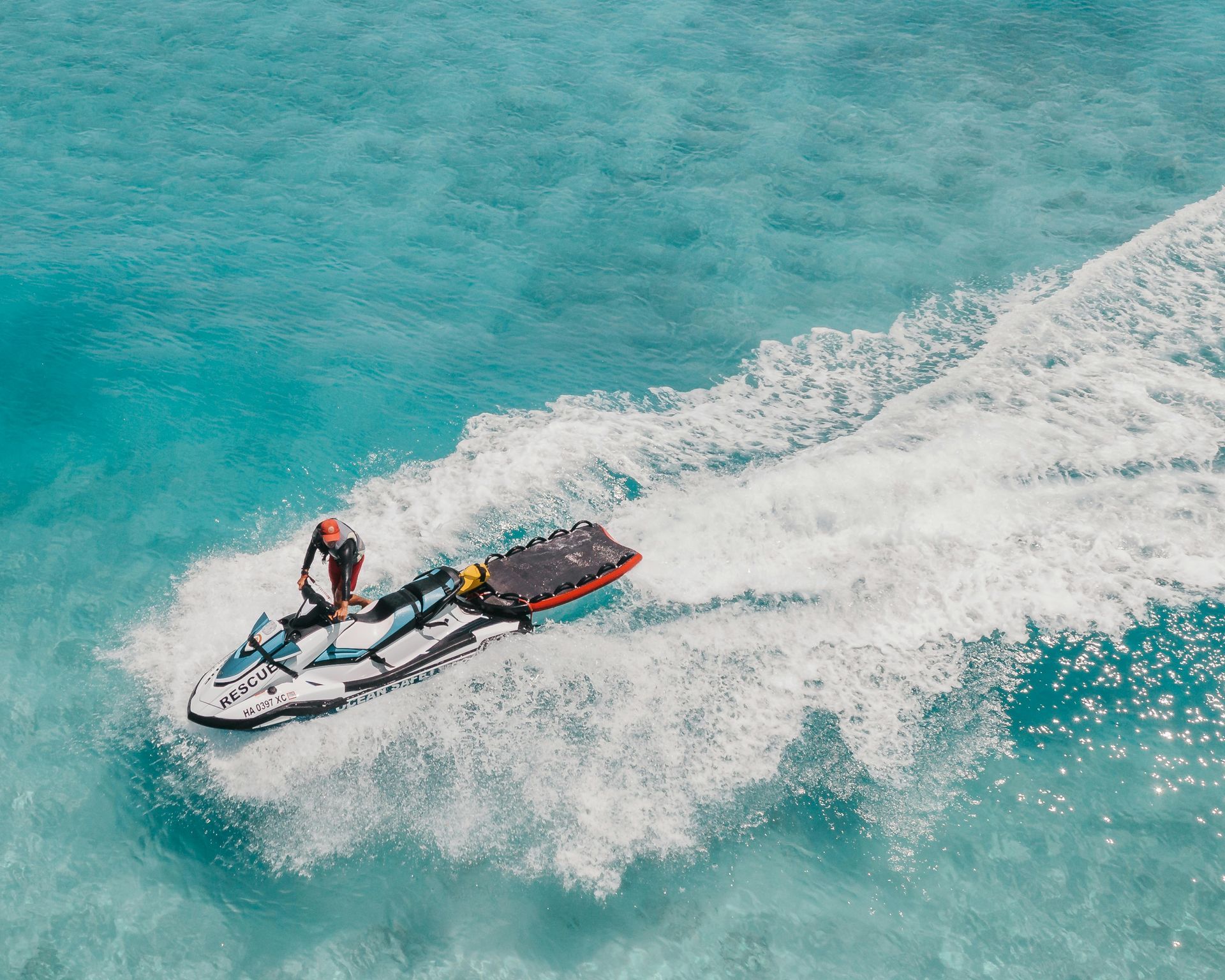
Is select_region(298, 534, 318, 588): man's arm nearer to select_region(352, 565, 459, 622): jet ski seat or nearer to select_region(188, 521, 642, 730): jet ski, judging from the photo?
select_region(188, 521, 642, 730): jet ski

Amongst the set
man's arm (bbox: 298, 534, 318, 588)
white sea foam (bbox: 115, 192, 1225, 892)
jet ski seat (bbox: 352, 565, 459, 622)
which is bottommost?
white sea foam (bbox: 115, 192, 1225, 892)

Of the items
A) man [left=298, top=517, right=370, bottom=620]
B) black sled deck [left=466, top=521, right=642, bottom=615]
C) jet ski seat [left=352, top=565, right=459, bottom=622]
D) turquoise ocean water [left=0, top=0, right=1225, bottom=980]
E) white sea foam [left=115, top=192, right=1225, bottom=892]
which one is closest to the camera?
turquoise ocean water [left=0, top=0, right=1225, bottom=980]

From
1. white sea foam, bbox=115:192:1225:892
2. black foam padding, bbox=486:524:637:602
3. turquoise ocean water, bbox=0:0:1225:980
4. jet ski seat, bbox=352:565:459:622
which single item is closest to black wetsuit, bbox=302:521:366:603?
jet ski seat, bbox=352:565:459:622

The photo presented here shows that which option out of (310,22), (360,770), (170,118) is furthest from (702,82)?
(360,770)

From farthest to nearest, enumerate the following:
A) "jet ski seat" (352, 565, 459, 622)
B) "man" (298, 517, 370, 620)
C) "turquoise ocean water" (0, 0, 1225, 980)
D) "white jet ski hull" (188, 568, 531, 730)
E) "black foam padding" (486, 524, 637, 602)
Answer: "black foam padding" (486, 524, 637, 602) < "jet ski seat" (352, 565, 459, 622) < "white jet ski hull" (188, 568, 531, 730) < "man" (298, 517, 370, 620) < "turquoise ocean water" (0, 0, 1225, 980)

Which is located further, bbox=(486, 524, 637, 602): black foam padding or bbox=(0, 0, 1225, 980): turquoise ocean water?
bbox=(486, 524, 637, 602): black foam padding

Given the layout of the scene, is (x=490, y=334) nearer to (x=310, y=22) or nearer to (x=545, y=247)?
(x=545, y=247)

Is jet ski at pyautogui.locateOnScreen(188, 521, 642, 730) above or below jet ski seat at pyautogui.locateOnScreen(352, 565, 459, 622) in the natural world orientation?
below
